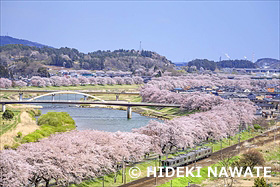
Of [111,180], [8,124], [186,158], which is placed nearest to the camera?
[111,180]

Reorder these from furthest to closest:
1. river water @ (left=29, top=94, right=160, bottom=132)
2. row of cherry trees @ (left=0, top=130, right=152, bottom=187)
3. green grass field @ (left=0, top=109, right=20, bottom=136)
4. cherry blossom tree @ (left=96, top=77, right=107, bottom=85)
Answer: cherry blossom tree @ (left=96, top=77, right=107, bottom=85) < river water @ (left=29, top=94, right=160, bottom=132) < green grass field @ (left=0, top=109, right=20, bottom=136) < row of cherry trees @ (left=0, top=130, right=152, bottom=187)

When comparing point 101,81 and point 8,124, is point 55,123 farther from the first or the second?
point 101,81

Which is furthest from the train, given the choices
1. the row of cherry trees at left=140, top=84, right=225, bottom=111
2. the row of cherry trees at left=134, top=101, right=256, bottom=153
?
the row of cherry trees at left=140, top=84, right=225, bottom=111

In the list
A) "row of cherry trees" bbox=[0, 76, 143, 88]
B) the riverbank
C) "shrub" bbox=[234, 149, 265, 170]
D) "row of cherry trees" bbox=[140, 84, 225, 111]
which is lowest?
"shrub" bbox=[234, 149, 265, 170]

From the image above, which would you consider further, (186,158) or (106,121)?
(106,121)

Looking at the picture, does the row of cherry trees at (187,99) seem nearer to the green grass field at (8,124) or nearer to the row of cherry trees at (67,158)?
the green grass field at (8,124)

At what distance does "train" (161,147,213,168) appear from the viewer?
34969 millimetres

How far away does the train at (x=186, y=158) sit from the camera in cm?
3497

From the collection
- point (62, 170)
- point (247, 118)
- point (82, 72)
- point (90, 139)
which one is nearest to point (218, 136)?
point (247, 118)

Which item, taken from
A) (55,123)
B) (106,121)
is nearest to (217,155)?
(55,123)

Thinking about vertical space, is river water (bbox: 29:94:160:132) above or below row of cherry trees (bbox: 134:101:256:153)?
below

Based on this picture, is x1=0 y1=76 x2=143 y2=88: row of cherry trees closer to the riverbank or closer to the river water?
the river water

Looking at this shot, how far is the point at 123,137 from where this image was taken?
36688 mm

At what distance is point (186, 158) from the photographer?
37.1 meters
